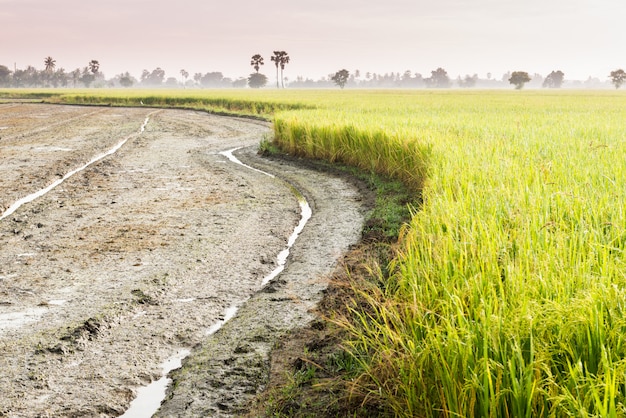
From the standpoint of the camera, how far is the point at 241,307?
5.41 m

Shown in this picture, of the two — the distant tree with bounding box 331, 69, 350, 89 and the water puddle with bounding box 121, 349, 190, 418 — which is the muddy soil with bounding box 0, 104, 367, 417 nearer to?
the water puddle with bounding box 121, 349, 190, 418

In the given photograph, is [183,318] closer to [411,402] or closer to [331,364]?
[331,364]

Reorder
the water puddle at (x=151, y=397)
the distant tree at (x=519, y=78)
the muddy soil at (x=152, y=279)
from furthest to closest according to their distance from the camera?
1. the distant tree at (x=519, y=78)
2. the muddy soil at (x=152, y=279)
3. the water puddle at (x=151, y=397)

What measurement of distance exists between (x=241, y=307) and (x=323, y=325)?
878 mm

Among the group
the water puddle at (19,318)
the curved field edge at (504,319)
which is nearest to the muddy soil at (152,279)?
the water puddle at (19,318)

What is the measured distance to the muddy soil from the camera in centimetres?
405

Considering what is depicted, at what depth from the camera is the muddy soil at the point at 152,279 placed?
4055 millimetres

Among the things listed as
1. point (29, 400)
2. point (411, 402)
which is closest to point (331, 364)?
point (411, 402)

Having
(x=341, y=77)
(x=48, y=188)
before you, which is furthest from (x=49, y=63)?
(x=48, y=188)

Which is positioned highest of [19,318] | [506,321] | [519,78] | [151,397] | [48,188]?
[519,78]

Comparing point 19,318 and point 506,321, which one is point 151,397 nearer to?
point 19,318

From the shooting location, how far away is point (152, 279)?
6.00m

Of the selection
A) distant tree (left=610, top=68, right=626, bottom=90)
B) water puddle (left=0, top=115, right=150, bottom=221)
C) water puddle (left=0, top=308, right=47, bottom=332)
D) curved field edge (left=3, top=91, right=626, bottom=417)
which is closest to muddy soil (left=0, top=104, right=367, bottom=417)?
water puddle (left=0, top=308, right=47, bottom=332)

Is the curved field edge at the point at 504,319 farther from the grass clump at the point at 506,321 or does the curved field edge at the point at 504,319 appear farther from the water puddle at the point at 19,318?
the water puddle at the point at 19,318
